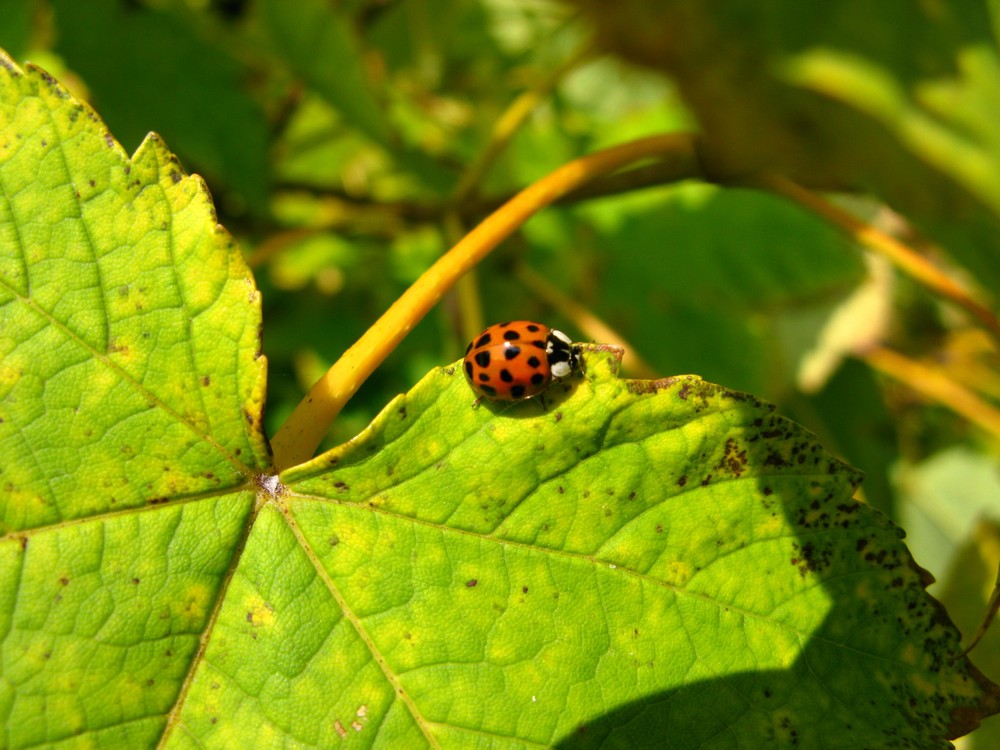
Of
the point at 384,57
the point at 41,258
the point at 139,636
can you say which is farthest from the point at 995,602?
the point at 384,57

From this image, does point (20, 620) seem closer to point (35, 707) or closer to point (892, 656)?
point (35, 707)

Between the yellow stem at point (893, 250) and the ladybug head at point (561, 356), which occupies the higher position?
the ladybug head at point (561, 356)

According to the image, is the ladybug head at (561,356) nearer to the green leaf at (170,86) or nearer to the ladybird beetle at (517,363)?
the ladybird beetle at (517,363)

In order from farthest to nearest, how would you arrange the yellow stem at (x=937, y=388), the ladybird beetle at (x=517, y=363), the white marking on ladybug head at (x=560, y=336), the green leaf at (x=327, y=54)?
the yellow stem at (x=937, y=388), the green leaf at (x=327, y=54), the white marking on ladybug head at (x=560, y=336), the ladybird beetle at (x=517, y=363)

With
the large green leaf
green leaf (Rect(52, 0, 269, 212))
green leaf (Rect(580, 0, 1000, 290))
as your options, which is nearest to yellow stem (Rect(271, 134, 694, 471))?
the large green leaf

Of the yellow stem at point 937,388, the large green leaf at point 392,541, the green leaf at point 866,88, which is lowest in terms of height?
the yellow stem at point 937,388

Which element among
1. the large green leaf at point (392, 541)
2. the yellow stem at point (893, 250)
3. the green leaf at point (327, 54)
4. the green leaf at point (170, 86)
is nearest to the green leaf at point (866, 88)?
the large green leaf at point (392, 541)
